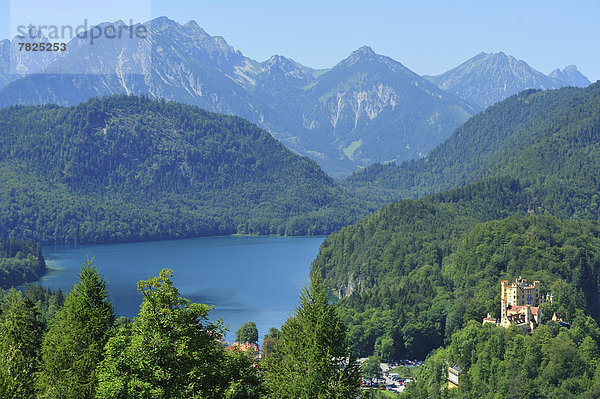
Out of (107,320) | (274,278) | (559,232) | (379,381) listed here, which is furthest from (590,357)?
(274,278)

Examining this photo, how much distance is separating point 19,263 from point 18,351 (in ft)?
461

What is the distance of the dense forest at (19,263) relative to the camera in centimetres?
15912

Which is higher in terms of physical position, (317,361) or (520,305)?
(317,361)

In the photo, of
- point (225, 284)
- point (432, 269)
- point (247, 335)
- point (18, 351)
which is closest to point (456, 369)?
point (247, 335)

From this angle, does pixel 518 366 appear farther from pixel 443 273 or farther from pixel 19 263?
pixel 19 263

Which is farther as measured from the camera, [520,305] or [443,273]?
[443,273]

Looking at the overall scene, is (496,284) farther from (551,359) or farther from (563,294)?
(551,359)

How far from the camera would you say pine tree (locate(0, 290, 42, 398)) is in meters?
31.8

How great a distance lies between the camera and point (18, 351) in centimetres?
3500

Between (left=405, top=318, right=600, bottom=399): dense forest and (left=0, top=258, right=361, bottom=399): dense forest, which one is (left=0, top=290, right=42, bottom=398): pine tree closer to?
(left=0, top=258, right=361, bottom=399): dense forest

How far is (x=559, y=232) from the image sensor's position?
124250 mm

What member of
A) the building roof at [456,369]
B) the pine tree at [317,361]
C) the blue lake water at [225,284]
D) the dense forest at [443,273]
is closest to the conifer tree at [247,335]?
the blue lake water at [225,284]

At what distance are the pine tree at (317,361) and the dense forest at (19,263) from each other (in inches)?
5119

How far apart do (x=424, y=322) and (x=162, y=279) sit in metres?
76.2
